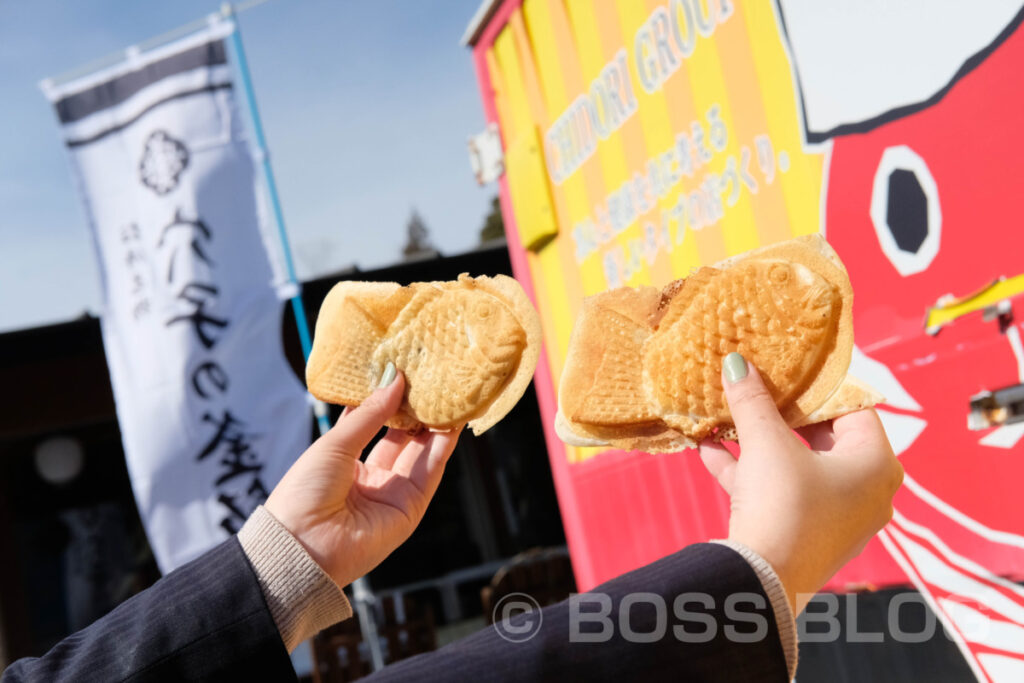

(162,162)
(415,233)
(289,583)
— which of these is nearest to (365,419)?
(289,583)

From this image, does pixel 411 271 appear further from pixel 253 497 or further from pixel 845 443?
pixel 845 443

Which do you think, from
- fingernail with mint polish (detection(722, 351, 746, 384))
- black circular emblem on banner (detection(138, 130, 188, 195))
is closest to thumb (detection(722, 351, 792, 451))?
fingernail with mint polish (detection(722, 351, 746, 384))

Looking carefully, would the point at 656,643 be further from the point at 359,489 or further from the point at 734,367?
the point at 359,489

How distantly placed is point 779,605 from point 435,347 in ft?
2.88

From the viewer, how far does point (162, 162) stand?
476 cm

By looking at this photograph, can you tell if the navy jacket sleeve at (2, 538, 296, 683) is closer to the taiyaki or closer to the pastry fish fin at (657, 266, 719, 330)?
the taiyaki

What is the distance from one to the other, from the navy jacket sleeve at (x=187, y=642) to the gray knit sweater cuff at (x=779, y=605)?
57 cm

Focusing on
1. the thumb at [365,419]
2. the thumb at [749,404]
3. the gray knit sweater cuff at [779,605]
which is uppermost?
the thumb at [365,419]

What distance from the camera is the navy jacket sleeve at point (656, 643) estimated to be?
3.03 feet

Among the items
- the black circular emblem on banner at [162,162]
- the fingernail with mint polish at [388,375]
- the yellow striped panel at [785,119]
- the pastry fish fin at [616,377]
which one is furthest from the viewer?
the black circular emblem on banner at [162,162]

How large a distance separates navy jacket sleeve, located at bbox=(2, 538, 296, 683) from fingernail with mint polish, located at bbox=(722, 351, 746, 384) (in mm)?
710

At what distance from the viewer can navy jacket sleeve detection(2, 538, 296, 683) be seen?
1.06 metres

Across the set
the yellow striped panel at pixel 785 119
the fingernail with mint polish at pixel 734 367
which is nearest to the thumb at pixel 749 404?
the fingernail with mint polish at pixel 734 367

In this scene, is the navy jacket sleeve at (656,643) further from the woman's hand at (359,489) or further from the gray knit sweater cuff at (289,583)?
the woman's hand at (359,489)
